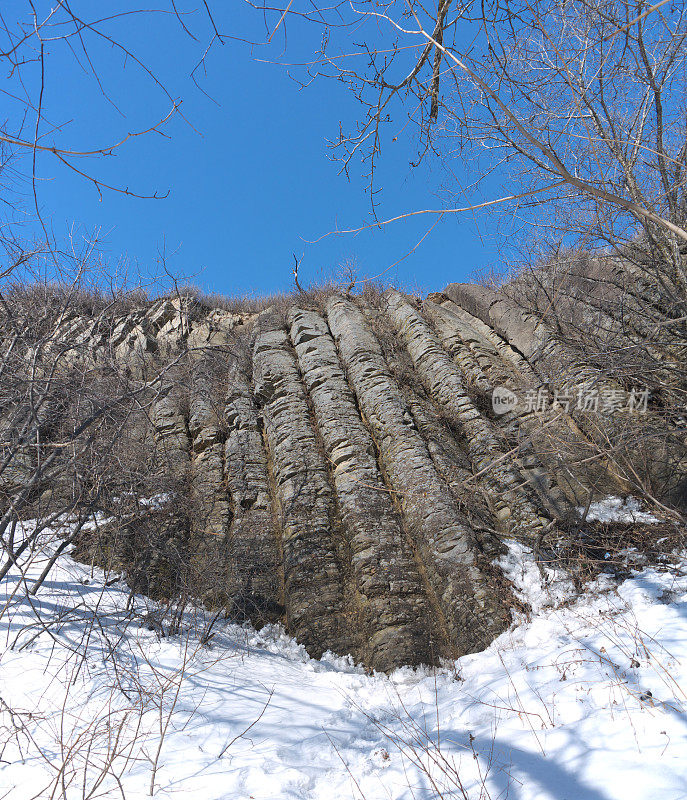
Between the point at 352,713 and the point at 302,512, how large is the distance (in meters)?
3.27

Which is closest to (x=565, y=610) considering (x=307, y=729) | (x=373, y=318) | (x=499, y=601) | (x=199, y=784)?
(x=499, y=601)

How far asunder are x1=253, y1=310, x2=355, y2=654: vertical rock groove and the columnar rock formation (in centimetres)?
3

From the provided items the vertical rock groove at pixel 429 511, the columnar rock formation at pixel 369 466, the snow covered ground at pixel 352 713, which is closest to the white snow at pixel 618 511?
the columnar rock formation at pixel 369 466

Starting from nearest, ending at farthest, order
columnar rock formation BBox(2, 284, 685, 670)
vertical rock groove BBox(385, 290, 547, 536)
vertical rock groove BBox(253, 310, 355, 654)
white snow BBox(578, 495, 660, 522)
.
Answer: columnar rock formation BBox(2, 284, 685, 670) < vertical rock groove BBox(253, 310, 355, 654) < white snow BBox(578, 495, 660, 522) < vertical rock groove BBox(385, 290, 547, 536)

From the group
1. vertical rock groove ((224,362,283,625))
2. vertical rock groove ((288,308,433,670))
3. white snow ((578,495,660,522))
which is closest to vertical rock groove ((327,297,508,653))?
vertical rock groove ((288,308,433,670))

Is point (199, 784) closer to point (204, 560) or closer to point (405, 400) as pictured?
point (204, 560)

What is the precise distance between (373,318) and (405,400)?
4.15 metres

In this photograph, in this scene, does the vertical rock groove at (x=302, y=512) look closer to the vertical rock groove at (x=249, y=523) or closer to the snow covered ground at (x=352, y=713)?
the vertical rock groove at (x=249, y=523)

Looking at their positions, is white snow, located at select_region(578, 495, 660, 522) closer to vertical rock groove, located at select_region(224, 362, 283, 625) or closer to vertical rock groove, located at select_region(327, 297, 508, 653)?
vertical rock groove, located at select_region(327, 297, 508, 653)

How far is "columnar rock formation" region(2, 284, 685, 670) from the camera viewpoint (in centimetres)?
530

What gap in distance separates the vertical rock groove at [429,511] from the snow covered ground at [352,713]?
0.39m

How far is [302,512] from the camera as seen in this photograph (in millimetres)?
6730

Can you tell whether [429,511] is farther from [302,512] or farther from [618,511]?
[618,511]

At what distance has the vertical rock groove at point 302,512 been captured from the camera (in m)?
5.50
